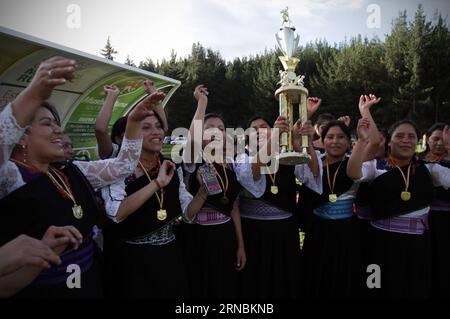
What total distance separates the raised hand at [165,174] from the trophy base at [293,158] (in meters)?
0.98

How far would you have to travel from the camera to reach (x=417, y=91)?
24578mm

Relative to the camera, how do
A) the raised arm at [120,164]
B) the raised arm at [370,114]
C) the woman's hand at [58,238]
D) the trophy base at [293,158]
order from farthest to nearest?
the raised arm at [370,114] → the trophy base at [293,158] → the raised arm at [120,164] → the woman's hand at [58,238]

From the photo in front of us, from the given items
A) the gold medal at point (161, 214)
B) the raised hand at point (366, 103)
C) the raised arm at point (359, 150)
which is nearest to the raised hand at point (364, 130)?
the raised arm at point (359, 150)

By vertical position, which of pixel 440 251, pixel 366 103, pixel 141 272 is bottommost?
pixel 440 251

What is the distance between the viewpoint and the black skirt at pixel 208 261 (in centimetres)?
287

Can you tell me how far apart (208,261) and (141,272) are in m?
0.71

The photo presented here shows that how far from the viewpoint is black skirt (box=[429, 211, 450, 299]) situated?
3.34m

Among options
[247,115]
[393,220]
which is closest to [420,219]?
[393,220]

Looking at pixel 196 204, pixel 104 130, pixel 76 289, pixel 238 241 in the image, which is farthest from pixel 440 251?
pixel 104 130

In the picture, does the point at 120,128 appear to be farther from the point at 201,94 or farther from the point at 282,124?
the point at 282,124

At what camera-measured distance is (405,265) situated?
2949 millimetres

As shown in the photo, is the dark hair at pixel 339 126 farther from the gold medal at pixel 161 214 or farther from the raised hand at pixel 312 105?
the gold medal at pixel 161 214

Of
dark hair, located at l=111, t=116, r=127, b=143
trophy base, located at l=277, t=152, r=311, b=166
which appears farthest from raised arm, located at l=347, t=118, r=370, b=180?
dark hair, located at l=111, t=116, r=127, b=143
